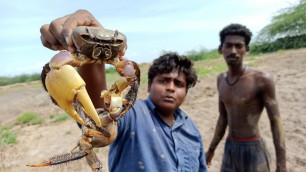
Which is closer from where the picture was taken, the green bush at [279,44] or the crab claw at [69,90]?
the crab claw at [69,90]

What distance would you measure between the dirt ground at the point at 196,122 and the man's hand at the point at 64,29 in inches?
98.3

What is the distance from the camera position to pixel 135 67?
1.14 meters

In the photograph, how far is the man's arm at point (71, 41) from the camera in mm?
1104

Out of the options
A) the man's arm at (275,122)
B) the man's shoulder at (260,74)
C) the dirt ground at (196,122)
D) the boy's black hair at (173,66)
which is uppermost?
the boy's black hair at (173,66)

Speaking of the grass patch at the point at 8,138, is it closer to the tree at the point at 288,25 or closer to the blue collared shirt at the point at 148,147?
the blue collared shirt at the point at 148,147

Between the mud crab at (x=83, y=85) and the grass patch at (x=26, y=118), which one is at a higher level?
the mud crab at (x=83, y=85)

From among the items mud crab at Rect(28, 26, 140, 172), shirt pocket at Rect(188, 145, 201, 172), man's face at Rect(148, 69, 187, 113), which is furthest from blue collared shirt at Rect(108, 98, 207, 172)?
mud crab at Rect(28, 26, 140, 172)

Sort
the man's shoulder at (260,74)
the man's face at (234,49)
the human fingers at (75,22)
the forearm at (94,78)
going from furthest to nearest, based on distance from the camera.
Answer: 1. the man's face at (234,49)
2. the man's shoulder at (260,74)
3. the forearm at (94,78)
4. the human fingers at (75,22)

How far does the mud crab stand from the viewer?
0.94 meters

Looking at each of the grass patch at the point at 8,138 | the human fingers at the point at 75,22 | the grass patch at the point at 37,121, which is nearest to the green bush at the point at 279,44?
the grass patch at the point at 37,121

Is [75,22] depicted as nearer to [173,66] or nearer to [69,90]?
[69,90]

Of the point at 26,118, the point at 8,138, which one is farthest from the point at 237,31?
the point at 26,118

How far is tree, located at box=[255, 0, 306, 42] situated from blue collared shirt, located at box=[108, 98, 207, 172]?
19.1 meters

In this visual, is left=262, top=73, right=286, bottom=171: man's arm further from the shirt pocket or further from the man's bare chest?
the shirt pocket
